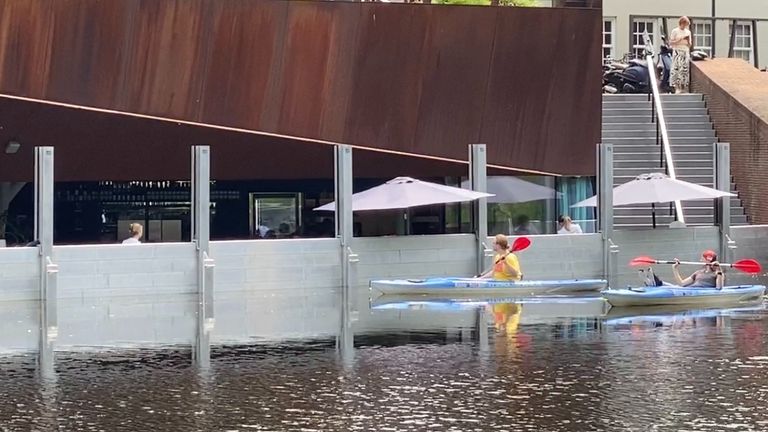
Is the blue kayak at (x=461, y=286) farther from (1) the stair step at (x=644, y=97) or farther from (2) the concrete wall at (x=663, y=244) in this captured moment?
(1) the stair step at (x=644, y=97)

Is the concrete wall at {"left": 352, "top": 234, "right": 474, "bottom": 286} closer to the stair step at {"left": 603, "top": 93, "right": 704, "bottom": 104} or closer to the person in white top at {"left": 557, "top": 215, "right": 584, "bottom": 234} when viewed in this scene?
the person in white top at {"left": 557, "top": 215, "right": 584, "bottom": 234}

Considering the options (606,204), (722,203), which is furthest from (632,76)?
(606,204)

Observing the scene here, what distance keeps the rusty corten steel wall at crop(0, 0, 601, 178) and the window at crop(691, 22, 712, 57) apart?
1807cm

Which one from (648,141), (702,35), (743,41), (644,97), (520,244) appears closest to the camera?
(520,244)

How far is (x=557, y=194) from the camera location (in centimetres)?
3481

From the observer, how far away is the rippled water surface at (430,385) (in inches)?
512

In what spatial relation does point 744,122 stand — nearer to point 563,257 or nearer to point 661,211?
point 661,211

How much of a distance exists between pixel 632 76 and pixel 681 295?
16.6 m

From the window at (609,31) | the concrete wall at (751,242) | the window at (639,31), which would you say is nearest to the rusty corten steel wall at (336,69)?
the concrete wall at (751,242)

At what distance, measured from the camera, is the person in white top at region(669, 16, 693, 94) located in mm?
39844

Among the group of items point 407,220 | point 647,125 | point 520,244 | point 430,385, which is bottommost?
point 430,385

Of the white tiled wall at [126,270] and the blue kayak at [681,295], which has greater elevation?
the white tiled wall at [126,270]

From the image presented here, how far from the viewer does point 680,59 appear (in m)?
40.7

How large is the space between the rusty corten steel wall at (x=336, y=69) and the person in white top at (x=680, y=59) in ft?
24.2
